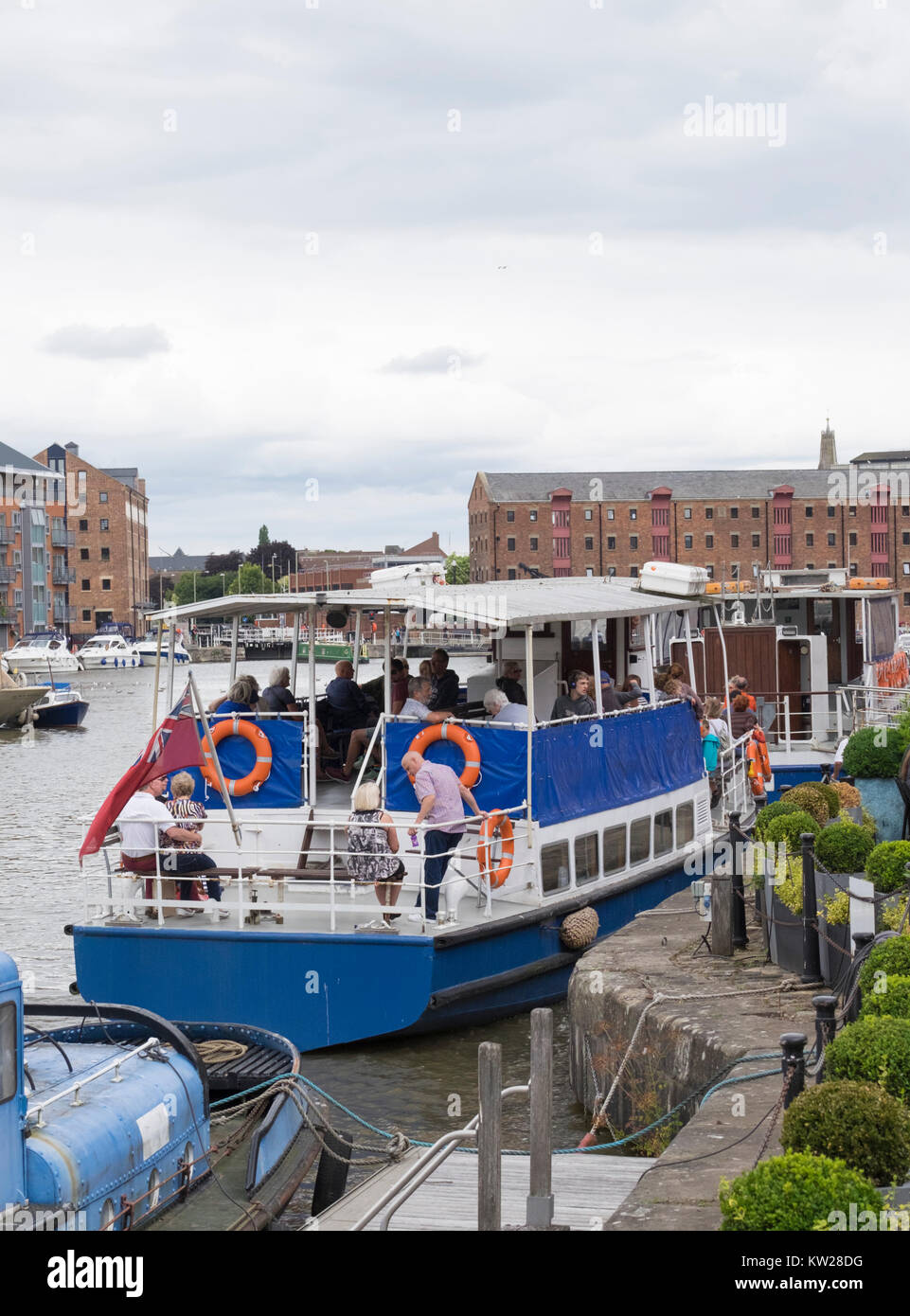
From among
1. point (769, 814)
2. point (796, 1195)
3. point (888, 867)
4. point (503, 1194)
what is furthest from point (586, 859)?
point (796, 1195)

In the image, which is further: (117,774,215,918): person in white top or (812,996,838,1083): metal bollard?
(117,774,215,918): person in white top

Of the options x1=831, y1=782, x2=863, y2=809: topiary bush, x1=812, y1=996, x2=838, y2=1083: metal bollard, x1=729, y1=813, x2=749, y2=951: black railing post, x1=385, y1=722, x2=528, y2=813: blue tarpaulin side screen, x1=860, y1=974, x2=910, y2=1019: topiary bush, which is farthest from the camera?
x1=831, y1=782, x2=863, y2=809: topiary bush

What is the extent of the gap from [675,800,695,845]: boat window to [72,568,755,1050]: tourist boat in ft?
0.32

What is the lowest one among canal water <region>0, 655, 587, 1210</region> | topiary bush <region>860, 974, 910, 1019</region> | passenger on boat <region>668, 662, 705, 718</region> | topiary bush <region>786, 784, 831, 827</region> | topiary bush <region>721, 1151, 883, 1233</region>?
canal water <region>0, 655, 587, 1210</region>

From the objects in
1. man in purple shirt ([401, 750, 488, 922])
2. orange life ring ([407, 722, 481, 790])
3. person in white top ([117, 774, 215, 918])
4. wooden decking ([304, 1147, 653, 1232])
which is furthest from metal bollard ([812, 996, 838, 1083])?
person in white top ([117, 774, 215, 918])

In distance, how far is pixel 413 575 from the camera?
17609mm

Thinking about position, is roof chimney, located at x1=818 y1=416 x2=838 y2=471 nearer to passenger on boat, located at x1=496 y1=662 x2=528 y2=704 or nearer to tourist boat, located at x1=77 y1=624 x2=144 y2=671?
tourist boat, located at x1=77 y1=624 x2=144 y2=671

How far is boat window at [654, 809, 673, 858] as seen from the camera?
1911 cm

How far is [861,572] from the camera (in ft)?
446

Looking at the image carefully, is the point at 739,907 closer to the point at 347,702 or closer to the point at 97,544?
the point at 347,702

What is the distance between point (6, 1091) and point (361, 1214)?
2.27 metres

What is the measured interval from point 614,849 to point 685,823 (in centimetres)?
276

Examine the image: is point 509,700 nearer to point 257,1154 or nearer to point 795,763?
point 257,1154

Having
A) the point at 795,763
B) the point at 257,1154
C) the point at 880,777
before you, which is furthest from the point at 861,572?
the point at 257,1154
